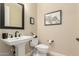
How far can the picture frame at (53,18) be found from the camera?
1.40 m

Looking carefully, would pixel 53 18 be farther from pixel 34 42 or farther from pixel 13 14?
pixel 13 14

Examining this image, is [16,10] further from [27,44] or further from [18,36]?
[27,44]

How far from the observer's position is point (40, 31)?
1450 millimetres

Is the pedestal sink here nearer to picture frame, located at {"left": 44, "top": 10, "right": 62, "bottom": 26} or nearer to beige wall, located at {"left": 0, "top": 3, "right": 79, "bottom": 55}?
beige wall, located at {"left": 0, "top": 3, "right": 79, "bottom": 55}

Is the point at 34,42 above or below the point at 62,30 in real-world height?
below

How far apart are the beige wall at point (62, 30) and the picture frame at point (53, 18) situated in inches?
1.5

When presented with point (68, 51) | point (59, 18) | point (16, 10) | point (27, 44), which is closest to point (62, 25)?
point (59, 18)

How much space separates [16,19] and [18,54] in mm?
442

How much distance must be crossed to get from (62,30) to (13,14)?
654mm

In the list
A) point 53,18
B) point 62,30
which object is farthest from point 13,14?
point 62,30

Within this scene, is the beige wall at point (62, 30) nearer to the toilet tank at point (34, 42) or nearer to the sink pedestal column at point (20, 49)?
the toilet tank at point (34, 42)

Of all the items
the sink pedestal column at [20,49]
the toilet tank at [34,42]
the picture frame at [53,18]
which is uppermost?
the picture frame at [53,18]

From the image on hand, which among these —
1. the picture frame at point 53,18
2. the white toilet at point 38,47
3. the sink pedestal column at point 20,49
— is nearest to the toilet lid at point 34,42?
the white toilet at point 38,47

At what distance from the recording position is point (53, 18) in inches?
56.1
